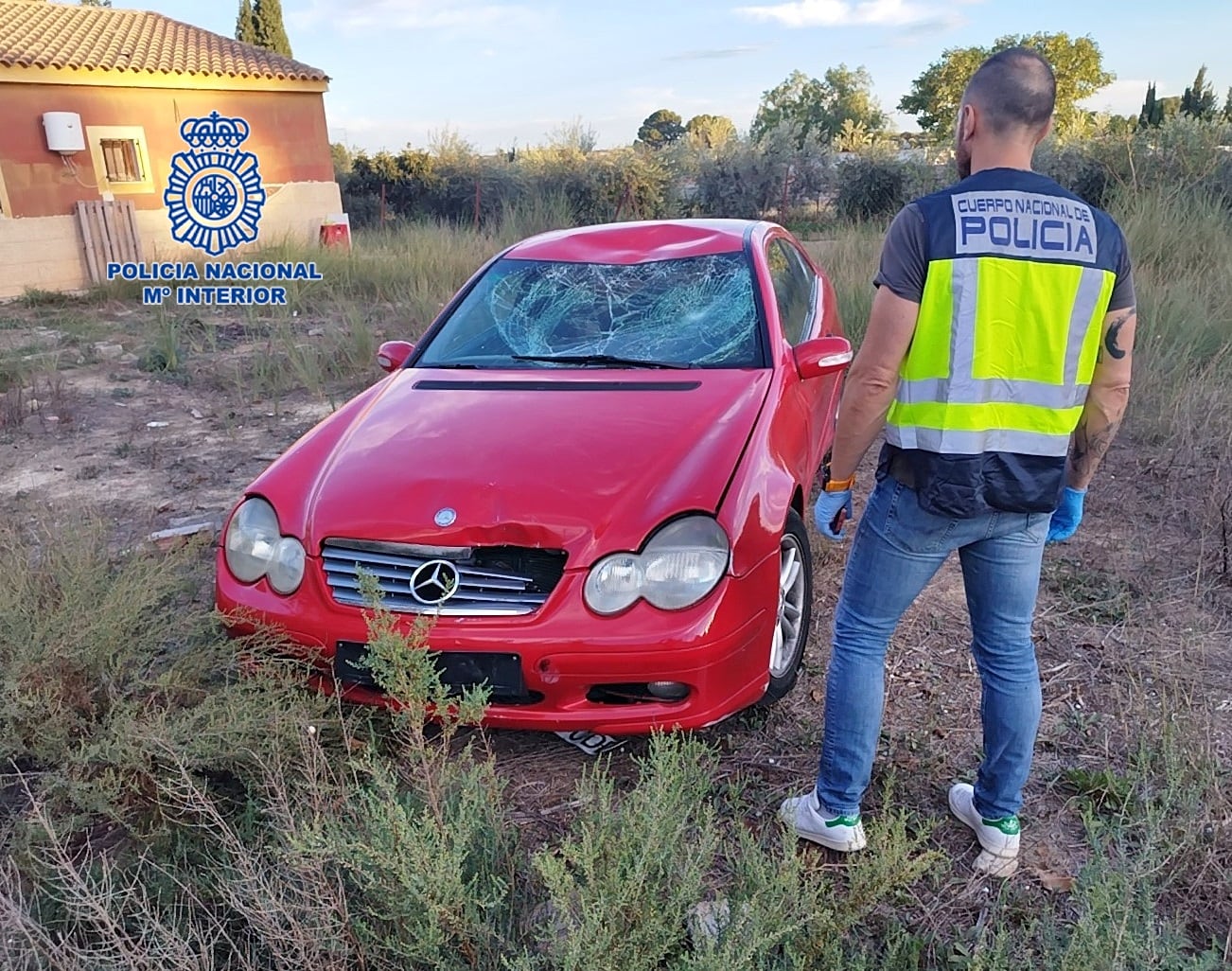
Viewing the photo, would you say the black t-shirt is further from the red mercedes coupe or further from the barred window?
the barred window

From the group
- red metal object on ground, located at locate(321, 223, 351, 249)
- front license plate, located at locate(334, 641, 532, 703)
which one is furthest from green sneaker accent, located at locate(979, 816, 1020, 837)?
red metal object on ground, located at locate(321, 223, 351, 249)

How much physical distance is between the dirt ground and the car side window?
101 cm

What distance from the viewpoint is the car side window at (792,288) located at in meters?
3.58

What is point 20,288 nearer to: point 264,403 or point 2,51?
point 2,51

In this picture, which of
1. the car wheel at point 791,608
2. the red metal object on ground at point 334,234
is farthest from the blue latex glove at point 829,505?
the red metal object on ground at point 334,234

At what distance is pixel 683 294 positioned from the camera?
11.6 ft

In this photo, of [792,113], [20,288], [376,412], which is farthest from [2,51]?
[792,113]

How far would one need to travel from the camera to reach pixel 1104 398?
199 centimetres

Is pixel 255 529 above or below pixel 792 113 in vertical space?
below

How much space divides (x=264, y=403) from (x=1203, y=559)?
6.41 m

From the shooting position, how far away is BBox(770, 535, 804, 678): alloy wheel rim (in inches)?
106

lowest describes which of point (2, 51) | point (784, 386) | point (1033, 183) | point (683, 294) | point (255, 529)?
point (255, 529)

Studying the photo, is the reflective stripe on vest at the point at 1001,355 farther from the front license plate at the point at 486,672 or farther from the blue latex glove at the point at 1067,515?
the front license plate at the point at 486,672
